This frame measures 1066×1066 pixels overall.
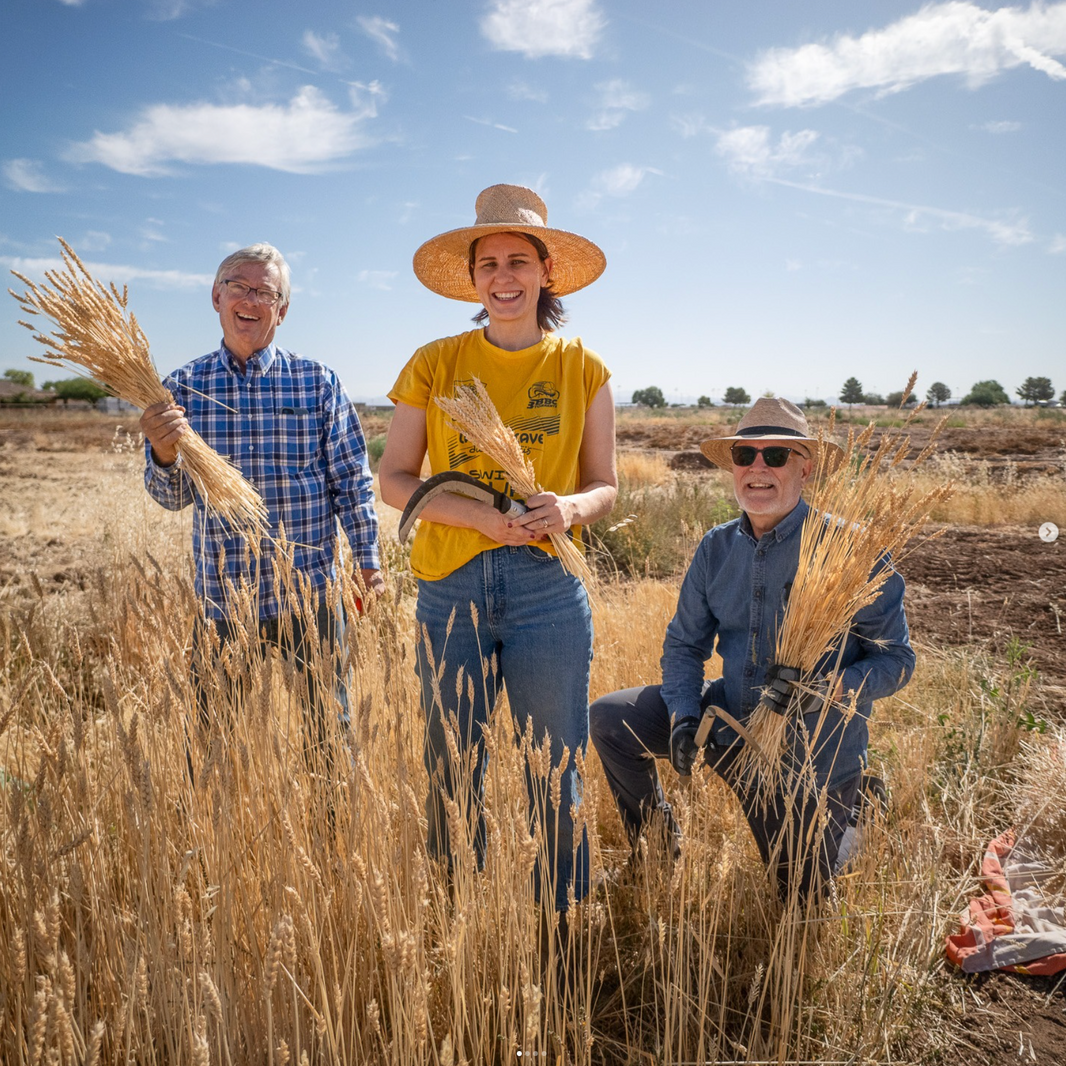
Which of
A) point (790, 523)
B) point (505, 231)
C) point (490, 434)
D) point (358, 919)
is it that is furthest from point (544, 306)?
point (358, 919)

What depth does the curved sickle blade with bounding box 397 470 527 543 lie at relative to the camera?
187 cm

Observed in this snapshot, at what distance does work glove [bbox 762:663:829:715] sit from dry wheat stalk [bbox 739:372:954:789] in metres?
0.02

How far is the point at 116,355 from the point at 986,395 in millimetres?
65051

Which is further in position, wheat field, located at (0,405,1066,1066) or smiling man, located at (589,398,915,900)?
smiling man, located at (589,398,915,900)

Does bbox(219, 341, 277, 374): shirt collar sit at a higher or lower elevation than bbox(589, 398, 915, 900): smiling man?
higher

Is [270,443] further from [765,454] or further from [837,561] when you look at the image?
[837,561]

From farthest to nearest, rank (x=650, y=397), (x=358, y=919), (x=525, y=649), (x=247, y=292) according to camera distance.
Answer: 1. (x=650, y=397)
2. (x=247, y=292)
3. (x=525, y=649)
4. (x=358, y=919)

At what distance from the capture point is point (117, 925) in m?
1.35

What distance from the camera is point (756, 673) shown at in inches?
86.8

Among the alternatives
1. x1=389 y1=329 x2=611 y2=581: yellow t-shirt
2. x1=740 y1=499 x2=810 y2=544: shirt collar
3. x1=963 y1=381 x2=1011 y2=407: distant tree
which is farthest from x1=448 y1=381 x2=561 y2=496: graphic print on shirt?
x1=963 y1=381 x2=1011 y2=407: distant tree

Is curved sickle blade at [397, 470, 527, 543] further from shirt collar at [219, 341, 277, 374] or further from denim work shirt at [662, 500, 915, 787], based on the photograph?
shirt collar at [219, 341, 277, 374]

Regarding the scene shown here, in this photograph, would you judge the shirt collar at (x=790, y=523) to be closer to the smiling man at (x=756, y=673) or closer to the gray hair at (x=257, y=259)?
the smiling man at (x=756, y=673)

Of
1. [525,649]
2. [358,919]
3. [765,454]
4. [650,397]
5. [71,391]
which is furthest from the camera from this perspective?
[650,397]

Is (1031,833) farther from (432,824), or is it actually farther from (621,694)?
(432,824)
